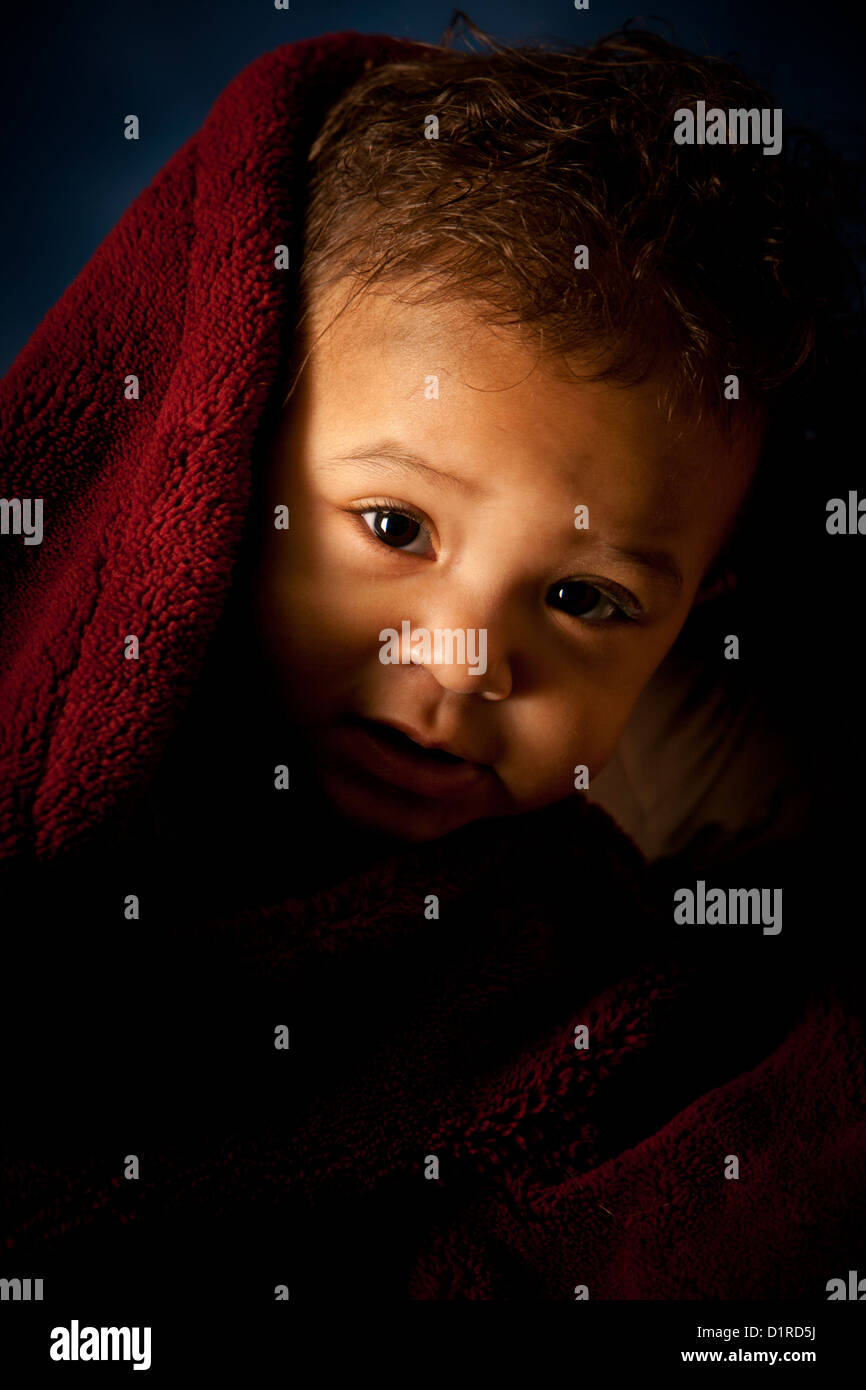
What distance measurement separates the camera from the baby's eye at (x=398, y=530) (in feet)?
1.87

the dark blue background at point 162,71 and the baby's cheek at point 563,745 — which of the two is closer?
the baby's cheek at point 563,745

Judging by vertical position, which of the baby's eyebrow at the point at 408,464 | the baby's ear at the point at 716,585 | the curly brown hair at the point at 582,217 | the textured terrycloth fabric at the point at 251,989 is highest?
the curly brown hair at the point at 582,217

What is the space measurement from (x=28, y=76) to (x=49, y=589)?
425mm

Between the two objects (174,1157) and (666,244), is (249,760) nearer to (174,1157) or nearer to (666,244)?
(174,1157)

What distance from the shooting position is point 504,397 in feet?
1.77

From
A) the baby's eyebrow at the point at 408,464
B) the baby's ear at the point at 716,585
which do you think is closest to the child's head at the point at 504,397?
the baby's eyebrow at the point at 408,464

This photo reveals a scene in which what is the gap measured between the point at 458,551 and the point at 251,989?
29 cm

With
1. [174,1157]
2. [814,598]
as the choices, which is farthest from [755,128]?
[174,1157]

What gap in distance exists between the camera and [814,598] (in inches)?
32.8

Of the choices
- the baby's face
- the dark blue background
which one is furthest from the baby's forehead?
the dark blue background

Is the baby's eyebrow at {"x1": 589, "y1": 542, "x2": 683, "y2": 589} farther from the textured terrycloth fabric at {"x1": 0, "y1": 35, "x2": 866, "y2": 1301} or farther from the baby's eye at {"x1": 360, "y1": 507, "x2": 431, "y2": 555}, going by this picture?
the textured terrycloth fabric at {"x1": 0, "y1": 35, "x2": 866, "y2": 1301}

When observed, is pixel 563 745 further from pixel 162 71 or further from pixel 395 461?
pixel 162 71

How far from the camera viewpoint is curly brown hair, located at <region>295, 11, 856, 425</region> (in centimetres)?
56

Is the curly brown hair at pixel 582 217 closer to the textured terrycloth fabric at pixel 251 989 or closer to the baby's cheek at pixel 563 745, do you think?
Result: the textured terrycloth fabric at pixel 251 989
